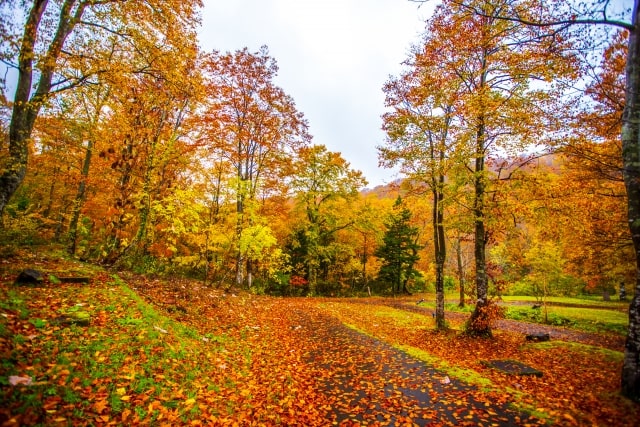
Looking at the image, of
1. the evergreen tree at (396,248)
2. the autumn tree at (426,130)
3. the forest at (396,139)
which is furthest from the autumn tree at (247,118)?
the evergreen tree at (396,248)

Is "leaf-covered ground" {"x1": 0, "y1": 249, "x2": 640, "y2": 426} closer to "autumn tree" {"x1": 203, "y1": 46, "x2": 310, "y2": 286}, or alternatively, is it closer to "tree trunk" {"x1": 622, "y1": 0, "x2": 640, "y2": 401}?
"tree trunk" {"x1": 622, "y1": 0, "x2": 640, "y2": 401}

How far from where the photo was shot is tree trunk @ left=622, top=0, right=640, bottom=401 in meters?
5.46

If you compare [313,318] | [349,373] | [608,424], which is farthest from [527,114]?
[313,318]

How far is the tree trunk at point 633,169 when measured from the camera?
5.46m

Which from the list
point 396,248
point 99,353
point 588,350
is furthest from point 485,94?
point 396,248

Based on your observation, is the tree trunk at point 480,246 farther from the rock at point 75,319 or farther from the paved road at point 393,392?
the rock at point 75,319

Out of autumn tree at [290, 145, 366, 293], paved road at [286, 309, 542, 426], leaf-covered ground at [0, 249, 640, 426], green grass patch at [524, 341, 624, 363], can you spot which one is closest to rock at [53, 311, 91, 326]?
leaf-covered ground at [0, 249, 640, 426]

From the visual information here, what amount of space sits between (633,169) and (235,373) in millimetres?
9569

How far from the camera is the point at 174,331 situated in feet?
25.7

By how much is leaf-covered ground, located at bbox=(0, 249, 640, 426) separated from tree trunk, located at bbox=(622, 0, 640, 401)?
83 centimetres

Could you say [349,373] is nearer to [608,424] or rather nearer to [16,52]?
Answer: [608,424]

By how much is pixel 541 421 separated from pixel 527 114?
8918mm

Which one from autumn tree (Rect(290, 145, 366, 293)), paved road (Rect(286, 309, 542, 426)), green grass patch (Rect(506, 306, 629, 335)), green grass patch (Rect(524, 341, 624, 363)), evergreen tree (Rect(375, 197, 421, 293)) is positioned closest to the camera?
paved road (Rect(286, 309, 542, 426))

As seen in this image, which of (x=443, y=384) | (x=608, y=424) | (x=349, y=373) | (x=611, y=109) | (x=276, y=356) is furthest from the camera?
(x=611, y=109)
